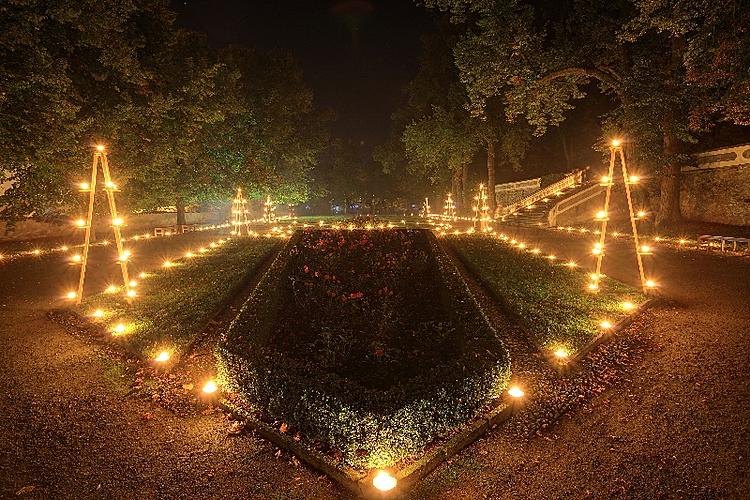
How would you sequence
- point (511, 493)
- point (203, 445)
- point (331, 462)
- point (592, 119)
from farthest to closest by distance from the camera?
point (592, 119) → point (203, 445) → point (331, 462) → point (511, 493)

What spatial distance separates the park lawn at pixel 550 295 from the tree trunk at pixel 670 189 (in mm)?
10245

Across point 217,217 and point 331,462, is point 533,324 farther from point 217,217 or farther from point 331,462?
point 217,217

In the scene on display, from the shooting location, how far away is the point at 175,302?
9.69m

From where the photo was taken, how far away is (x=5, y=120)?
41.3 ft

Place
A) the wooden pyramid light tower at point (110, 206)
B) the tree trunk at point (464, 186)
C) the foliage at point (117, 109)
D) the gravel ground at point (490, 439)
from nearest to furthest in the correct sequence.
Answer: the gravel ground at point (490, 439), the wooden pyramid light tower at point (110, 206), the foliage at point (117, 109), the tree trunk at point (464, 186)

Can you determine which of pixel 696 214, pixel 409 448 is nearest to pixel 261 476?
pixel 409 448

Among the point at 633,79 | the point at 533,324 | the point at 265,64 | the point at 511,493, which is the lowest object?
the point at 511,493

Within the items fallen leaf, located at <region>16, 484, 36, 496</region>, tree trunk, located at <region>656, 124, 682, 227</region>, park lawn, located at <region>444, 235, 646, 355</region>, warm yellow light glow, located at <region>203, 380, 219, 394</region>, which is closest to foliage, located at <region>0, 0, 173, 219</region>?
warm yellow light glow, located at <region>203, 380, 219, 394</region>

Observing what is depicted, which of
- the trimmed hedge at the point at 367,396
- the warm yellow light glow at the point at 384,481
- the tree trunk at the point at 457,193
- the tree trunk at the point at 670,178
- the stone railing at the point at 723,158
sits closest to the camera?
the warm yellow light glow at the point at 384,481

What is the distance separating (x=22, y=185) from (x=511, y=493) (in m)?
19.6

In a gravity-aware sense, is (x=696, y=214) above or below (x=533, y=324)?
above

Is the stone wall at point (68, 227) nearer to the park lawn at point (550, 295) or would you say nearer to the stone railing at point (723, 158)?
the park lawn at point (550, 295)

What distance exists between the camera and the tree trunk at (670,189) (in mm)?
19156

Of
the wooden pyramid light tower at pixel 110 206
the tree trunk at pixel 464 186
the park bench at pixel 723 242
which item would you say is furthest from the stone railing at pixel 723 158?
the wooden pyramid light tower at pixel 110 206
